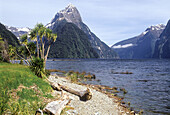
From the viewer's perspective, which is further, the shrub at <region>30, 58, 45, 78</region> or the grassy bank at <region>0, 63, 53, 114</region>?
the shrub at <region>30, 58, 45, 78</region>

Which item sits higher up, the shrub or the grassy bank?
the shrub

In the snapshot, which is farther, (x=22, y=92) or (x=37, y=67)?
(x=37, y=67)

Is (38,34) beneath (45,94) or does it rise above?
above

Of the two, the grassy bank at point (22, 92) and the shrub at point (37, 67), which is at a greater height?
the shrub at point (37, 67)

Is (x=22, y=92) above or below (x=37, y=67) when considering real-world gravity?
below

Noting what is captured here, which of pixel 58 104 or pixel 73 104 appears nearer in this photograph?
pixel 58 104

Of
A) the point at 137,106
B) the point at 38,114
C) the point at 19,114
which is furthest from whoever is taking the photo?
the point at 137,106

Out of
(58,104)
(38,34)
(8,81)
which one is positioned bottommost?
(58,104)

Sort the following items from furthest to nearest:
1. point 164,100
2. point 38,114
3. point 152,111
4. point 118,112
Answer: point 164,100, point 152,111, point 118,112, point 38,114

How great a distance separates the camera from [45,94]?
1384 centimetres

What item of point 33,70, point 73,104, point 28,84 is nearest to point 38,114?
point 73,104

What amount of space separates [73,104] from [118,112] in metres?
4.79

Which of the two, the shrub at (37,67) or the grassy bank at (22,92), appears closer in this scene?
the grassy bank at (22,92)

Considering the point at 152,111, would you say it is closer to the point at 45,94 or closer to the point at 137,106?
the point at 137,106
